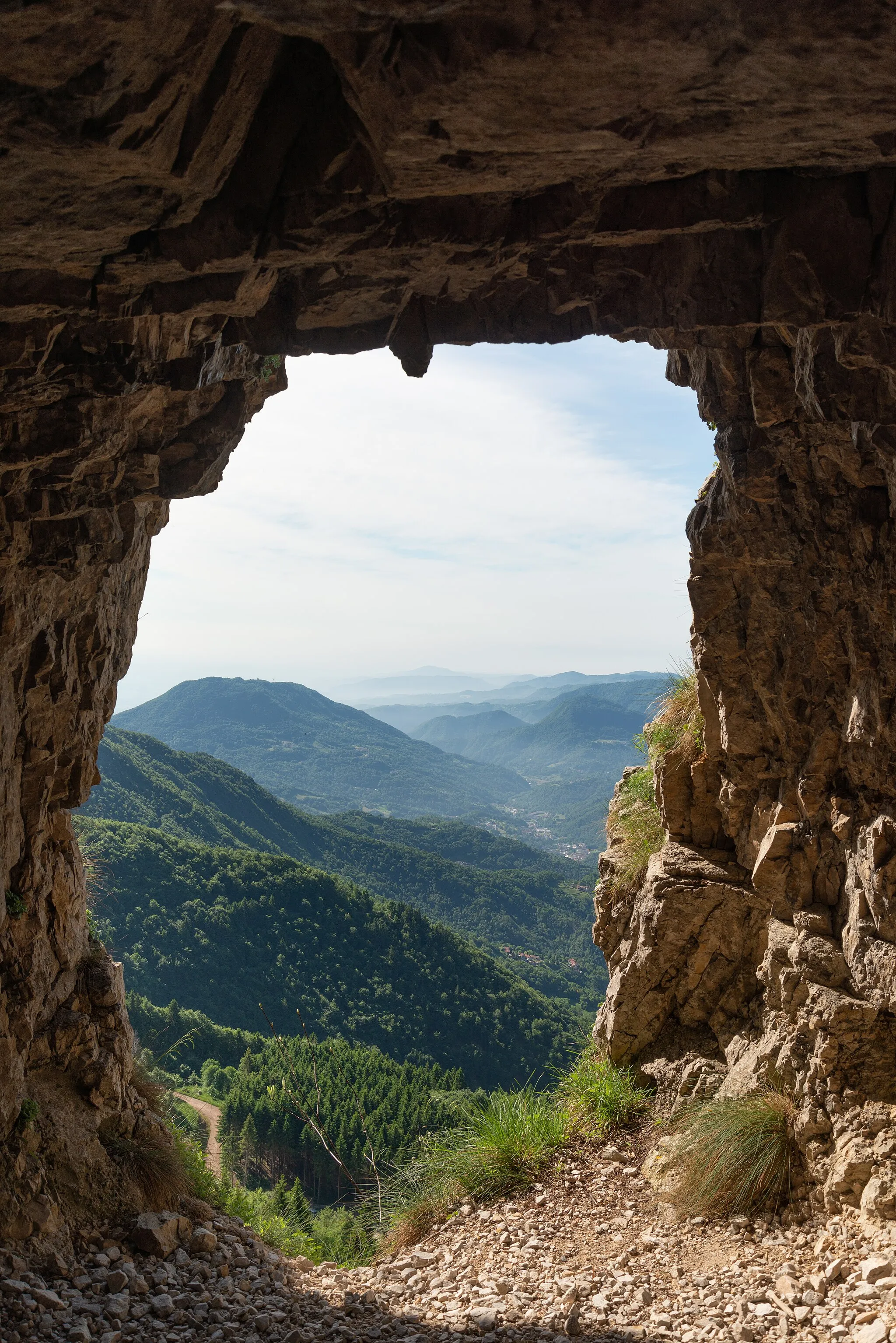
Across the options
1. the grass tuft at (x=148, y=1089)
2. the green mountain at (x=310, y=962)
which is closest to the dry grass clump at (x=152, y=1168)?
the grass tuft at (x=148, y=1089)

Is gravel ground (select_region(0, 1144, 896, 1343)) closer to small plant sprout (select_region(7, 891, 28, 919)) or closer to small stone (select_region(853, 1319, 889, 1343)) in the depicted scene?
small stone (select_region(853, 1319, 889, 1343))

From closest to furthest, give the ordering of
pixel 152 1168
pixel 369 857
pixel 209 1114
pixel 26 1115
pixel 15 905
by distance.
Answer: pixel 26 1115, pixel 15 905, pixel 152 1168, pixel 209 1114, pixel 369 857

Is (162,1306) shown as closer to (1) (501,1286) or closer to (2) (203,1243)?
(2) (203,1243)

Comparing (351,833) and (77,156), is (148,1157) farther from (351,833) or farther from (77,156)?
(351,833)

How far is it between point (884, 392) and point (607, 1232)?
6.55 meters

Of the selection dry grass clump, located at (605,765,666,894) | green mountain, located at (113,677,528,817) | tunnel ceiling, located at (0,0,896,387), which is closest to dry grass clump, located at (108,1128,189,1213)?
dry grass clump, located at (605,765,666,894)

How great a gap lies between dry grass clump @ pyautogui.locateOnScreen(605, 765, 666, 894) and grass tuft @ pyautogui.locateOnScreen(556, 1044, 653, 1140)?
6.22 ft

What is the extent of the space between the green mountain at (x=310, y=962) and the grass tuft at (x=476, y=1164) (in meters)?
32.6

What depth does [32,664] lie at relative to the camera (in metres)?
6.35

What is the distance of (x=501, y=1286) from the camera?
6.43 m

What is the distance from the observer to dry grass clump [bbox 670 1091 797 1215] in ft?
21.9

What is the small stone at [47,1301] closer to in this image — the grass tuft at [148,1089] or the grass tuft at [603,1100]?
the grass tuft at [148,1089]

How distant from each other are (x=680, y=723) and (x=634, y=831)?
1550 millimetres

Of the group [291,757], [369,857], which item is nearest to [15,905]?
[369,857]
